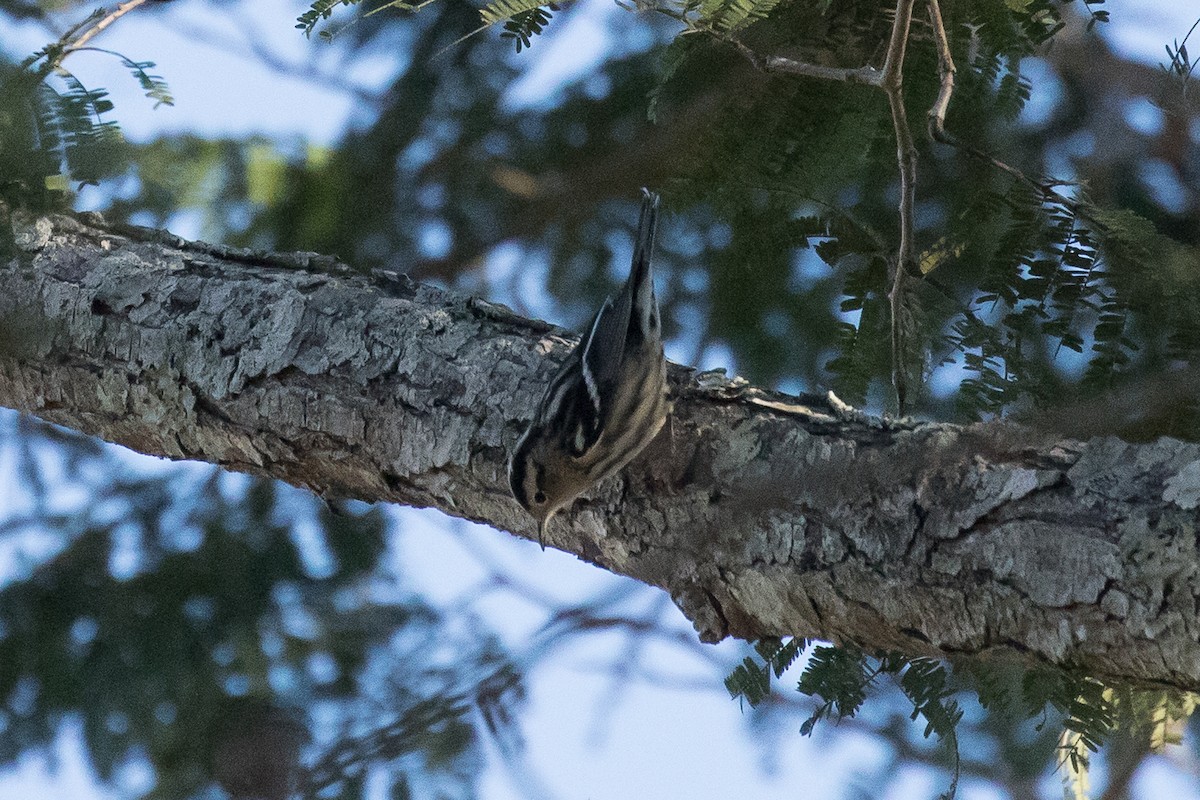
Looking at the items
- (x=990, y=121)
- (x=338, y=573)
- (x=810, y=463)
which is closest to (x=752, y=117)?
(x=990, y=121)

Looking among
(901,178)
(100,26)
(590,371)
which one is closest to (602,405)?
(590,371)

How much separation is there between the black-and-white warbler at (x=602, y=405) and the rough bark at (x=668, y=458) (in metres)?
0.07

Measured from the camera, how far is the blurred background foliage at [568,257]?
8.68ft

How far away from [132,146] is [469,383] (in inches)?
39.8

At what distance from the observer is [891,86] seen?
242 cm

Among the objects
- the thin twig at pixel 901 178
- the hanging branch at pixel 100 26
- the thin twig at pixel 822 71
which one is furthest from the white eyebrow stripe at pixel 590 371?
the hanging branch at pixel 100 26

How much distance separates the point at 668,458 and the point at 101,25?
1.77m

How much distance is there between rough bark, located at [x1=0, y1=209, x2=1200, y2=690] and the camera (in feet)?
7.50

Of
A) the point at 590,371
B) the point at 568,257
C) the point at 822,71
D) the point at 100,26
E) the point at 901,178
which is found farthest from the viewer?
the point at 568,257

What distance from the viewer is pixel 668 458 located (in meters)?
2.89

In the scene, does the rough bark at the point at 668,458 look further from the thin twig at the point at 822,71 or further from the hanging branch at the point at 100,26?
the thin twig at the point at 822,71

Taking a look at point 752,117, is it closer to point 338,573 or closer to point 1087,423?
point 1087,423

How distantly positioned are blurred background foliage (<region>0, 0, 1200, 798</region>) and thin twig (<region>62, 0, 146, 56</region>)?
7cm

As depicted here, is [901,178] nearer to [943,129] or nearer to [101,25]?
[943,129]
